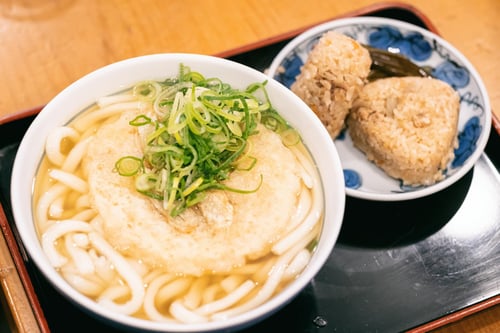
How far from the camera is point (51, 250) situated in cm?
161

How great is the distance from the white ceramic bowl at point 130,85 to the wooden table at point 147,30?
0.71 m

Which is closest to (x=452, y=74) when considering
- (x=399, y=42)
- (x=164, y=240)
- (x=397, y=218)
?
(x=399, y=42)

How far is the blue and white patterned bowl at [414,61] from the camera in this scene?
2.28 meters

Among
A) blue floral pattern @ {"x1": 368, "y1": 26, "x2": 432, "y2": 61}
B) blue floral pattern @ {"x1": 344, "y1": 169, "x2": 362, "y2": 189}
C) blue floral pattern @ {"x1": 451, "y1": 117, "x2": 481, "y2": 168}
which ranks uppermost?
blue floral pattern @ {"x1": 368, "y1": 26, "x2": 432, "y2": 61}

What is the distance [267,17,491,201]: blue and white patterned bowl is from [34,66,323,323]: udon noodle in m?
0.43

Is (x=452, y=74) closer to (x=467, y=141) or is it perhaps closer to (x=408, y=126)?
(x=467, y=141)

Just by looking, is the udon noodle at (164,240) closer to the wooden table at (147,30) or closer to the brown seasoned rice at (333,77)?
the brown seasoned rice at (333,77)

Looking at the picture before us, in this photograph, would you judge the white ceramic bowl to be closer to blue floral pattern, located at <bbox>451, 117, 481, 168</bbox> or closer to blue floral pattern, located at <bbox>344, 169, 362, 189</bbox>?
blue floral pattern, located at <bbox>344, 169, 362, 189</bbox>

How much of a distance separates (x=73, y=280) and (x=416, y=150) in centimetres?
137

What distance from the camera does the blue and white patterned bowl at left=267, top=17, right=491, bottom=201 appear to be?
228 centimetres

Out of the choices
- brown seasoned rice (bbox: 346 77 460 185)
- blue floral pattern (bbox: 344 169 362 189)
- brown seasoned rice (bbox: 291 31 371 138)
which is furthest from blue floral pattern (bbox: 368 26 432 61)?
blue floral pattern (bbox: 344 169 362 189)

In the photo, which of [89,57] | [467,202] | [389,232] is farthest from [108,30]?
[467,202]

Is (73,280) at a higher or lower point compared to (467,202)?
higher

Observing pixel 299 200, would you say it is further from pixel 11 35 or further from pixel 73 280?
pixel 11 35
